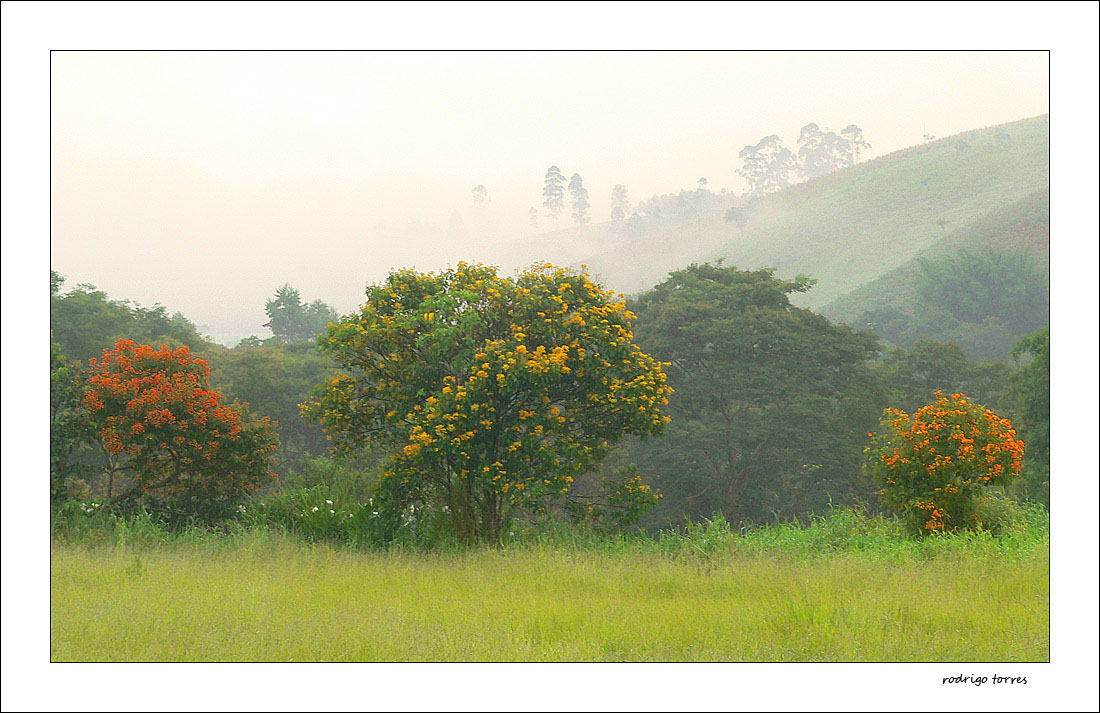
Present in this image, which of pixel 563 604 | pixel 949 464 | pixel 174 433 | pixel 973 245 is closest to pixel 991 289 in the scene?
pixel 973 245

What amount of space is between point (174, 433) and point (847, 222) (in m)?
92.7

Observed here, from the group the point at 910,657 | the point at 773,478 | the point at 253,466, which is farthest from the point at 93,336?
the point at 910,657

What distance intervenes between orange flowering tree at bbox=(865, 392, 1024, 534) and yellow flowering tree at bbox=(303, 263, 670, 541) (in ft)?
12.3

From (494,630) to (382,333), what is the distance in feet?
18.9

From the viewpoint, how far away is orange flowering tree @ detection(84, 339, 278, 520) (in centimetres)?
1285

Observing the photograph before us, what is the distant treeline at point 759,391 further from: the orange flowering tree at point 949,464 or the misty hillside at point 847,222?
the misty hillside at point 847,222

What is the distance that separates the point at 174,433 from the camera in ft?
42.7

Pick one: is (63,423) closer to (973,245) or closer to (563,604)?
(563,604)

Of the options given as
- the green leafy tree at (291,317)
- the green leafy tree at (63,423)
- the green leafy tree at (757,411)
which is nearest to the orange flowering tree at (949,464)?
the green leafy tree at (757,411)

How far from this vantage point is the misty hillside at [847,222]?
8700 centimetres

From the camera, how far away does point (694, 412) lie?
25.0 meters

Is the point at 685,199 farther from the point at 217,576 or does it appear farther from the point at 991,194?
the point at 217,576

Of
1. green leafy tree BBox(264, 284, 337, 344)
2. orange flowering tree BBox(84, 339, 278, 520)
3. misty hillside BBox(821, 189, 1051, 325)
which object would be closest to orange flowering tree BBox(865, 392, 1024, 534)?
orange flowering tree BBox(84, 339, 278, 520)

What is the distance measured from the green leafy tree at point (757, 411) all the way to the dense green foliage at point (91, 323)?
60.9ft
